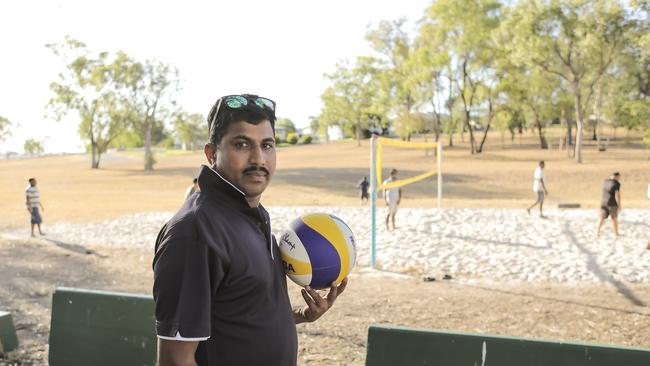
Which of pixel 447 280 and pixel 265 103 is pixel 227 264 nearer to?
pixel 265 103

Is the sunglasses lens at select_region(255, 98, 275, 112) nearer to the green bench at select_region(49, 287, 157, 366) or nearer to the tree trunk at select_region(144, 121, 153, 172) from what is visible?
the green bench at select_region(49, 287, 157, 366)

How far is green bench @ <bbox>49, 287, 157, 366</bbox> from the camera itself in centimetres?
403

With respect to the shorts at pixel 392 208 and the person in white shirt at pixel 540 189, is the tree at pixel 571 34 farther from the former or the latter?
the shorts at pixel 392 208

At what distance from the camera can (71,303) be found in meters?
4.16

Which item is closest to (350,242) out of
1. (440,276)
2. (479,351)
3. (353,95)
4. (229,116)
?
(479,351)

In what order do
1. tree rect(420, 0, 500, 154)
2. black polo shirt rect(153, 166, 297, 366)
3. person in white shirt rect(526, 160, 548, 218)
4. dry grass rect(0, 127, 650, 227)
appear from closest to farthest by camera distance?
black polo shirt rect(153, 166, 297, 366), person in white shirt rect(526, 160, 548, 218), dry grass rect(0, 127, 650, 227), tree rect(420, 0, 500, 154)

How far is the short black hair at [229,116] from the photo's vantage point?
6.58 ft

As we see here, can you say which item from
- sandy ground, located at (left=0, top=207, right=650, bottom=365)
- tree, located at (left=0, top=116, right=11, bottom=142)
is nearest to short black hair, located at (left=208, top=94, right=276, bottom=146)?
sandy ground, located at (left=0, top=207, right=650, bottom=365)

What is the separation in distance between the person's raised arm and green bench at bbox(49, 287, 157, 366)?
2325 millimetres

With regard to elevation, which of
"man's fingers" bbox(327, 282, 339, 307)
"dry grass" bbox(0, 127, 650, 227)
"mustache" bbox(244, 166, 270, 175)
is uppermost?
"mustache" bbox(244, 166, 270, 175)

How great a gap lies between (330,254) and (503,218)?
39.7ft

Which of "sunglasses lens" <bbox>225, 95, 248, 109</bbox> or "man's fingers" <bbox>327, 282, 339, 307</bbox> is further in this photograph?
"man's fingers" <bbox>327, 282, 339, 307</bbox>

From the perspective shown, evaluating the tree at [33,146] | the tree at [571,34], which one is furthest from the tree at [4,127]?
the tree at [571,34]

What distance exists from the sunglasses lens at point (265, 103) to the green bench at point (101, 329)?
2.37m
